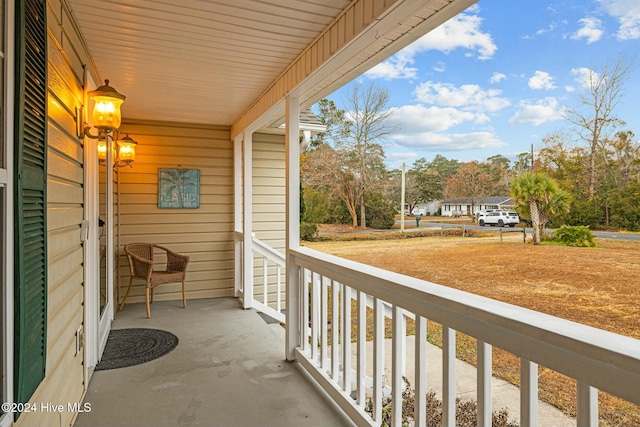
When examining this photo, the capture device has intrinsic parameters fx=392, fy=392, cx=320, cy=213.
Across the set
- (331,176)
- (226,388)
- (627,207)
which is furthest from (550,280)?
(226,388)

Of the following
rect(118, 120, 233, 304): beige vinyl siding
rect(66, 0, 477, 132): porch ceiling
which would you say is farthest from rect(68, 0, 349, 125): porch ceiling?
rect(118, 120, 233, 304): beige vinyl siding

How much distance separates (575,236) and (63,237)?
2.27 m

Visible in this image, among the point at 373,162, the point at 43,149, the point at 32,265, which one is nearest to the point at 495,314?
the point at 373,162

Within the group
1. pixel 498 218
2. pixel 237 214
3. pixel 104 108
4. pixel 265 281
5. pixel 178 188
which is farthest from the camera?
pixel 237 214

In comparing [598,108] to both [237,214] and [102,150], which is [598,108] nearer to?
[102,150]

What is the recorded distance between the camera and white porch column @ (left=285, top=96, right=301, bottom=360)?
3.22 meters

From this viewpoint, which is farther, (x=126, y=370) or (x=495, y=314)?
(x=126, y=370)

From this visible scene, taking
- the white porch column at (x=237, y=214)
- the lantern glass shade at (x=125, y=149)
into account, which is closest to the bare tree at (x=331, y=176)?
the white porch column at (x=237, y=214)

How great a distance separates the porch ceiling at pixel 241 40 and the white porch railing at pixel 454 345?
127cm

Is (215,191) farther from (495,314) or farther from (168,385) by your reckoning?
(495,314)

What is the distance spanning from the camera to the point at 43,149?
5.17 ft

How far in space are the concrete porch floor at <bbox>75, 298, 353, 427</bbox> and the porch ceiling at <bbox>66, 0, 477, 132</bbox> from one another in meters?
2.21

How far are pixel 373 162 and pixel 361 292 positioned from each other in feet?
2.67

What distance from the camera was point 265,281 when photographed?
4930 millimetres
